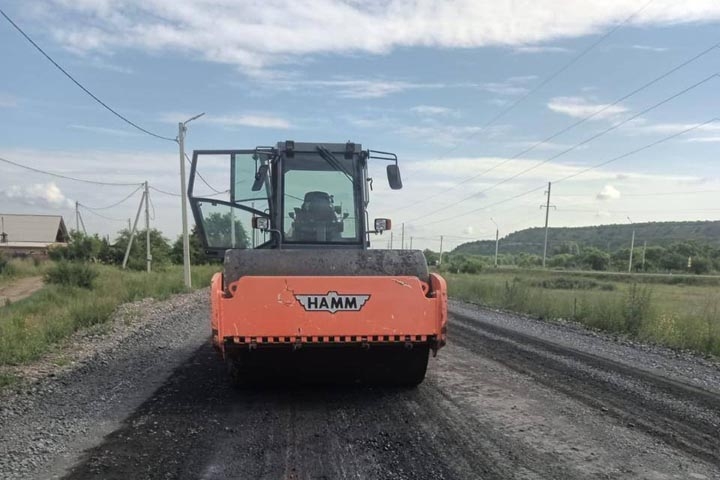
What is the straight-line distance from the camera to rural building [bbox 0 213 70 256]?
227ft

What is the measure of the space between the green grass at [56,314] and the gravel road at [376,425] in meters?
1.48

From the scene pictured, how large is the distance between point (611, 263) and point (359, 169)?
7346 centimetres

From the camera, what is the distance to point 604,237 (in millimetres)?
118938

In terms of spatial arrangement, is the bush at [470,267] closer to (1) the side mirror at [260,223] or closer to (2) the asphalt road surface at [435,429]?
(2) the asphalt road surface at [435,429]

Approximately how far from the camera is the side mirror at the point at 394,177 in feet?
25.2

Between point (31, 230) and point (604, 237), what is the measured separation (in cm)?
10282

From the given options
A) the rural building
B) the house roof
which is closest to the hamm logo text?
the rural building

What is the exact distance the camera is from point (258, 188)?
24.7ft

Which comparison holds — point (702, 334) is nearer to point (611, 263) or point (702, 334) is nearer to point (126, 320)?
point (126, 320)

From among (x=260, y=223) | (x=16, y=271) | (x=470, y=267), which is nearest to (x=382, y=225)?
(x=260, y=223)

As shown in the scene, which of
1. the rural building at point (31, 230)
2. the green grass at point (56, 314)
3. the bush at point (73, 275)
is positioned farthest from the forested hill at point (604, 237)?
the bush at point (73, 275)

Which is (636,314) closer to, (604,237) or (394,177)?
(394,177)

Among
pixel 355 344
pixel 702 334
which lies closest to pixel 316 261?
pixel 355 344

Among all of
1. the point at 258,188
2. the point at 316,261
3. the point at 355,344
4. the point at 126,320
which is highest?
the point at 258,188
